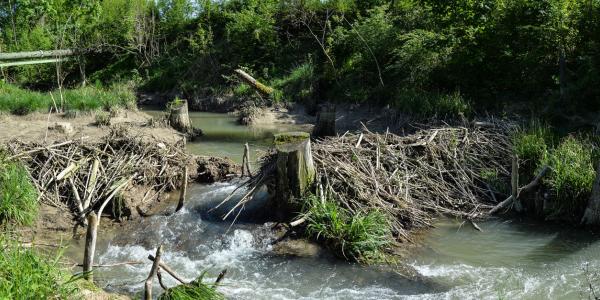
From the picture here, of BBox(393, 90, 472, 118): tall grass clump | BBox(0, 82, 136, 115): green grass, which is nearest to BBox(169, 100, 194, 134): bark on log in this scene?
BBox(0, 82, 136, 115): green grass

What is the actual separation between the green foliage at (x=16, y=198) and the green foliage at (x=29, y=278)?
2.96 m

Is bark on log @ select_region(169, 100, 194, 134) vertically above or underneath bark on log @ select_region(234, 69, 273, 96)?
underneath

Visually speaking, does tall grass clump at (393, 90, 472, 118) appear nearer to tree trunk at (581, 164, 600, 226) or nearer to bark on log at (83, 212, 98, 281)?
tree trunk at (581, 164, 600, 226)

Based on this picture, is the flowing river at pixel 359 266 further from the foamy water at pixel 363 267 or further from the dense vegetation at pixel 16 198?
the dense vegetation at pixel 16 198

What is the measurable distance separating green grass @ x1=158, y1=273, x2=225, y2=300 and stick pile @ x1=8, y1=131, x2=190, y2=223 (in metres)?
3.42

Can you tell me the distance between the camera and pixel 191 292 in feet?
16.5

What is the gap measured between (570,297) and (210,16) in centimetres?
2328

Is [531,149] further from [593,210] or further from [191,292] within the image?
[191,292]

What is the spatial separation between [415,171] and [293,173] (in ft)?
7.74

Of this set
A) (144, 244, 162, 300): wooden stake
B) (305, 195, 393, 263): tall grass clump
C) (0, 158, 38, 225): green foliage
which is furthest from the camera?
(0, 158, 38, 225): green foliage

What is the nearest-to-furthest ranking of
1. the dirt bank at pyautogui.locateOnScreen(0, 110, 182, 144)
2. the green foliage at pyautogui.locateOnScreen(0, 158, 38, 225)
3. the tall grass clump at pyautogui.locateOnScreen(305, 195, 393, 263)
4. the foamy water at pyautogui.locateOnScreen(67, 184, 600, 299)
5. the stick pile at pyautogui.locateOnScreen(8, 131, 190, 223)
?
the foamy water at pyautogui.locateOnScreen(67, 184, 600, 299)
the tall grass clump at pyautogui.locateOnScreen(305, 195, 393, 263)
the green foliage at pyautogui.locateOnScreen(0, 158, 38, 225)
the stick pile at pyautogui.locateOnScreen(8, 131, 190, 223)
the dirt bank at pyautogui.locateOnScreen(0, 110, 182, 144)

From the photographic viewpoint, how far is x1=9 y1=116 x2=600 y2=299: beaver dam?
21.3ft

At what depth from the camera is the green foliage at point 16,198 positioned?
24.3 ft

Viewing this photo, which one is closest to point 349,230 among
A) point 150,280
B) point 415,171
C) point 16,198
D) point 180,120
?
point 415,171
